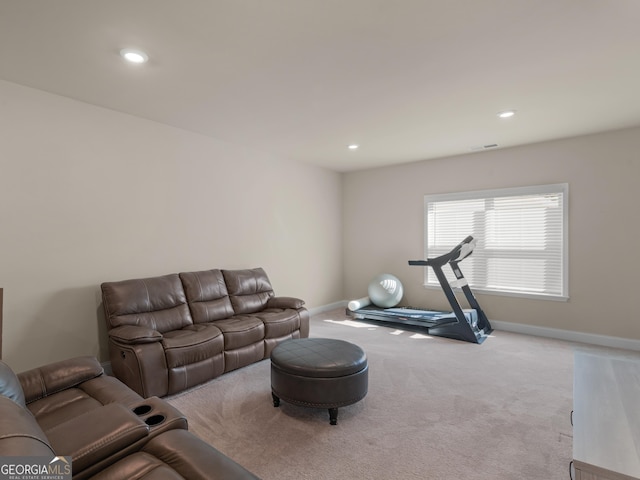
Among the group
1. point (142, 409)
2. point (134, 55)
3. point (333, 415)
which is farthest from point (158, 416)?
point (134, 55)

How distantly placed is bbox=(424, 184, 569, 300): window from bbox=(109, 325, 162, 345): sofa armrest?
13.9ft

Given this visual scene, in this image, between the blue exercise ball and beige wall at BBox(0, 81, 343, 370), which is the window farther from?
beige wall at BBox(0, 81, 343, 370)

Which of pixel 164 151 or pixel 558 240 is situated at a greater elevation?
pixel 164 151

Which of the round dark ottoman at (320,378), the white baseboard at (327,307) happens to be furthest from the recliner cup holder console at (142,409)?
the white baseboard at (327,307)

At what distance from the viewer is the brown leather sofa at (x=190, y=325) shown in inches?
109

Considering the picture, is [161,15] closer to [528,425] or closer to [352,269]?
[528,425]

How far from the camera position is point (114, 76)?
8.78 ft

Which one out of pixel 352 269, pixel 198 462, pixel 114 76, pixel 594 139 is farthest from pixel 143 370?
pixel 594 139

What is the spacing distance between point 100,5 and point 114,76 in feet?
3.06

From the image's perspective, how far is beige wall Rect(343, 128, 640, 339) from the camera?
4.03 metres

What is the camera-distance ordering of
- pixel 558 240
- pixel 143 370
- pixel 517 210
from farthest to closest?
pixel 517 210 < pixel 558 240 < pixel 143 370

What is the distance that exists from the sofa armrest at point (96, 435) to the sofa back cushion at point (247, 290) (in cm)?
255

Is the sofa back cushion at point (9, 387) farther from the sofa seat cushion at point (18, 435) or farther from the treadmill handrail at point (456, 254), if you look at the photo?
the treadmill handrail at point (456, 254)

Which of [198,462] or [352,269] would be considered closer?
[198,462]
